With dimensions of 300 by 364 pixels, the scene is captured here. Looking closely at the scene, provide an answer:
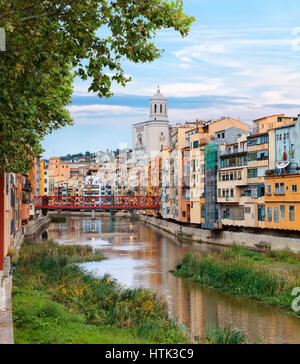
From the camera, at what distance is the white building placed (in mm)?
189125

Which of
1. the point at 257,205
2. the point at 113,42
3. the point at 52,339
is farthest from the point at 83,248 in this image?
the point at 113,42

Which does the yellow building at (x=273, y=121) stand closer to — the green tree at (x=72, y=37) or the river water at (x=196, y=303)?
the river water at (x=196, y=303)

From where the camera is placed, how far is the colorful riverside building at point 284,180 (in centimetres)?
4091

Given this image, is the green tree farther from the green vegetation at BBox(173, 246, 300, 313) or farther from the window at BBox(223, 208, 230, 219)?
the window at BBox(223, 208, 230, 219)

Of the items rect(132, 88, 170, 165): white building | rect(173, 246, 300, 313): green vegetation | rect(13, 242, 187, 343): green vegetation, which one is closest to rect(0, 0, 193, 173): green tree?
rect(13, 242, 187, 343): green vegetation

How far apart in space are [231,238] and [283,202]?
9.86 m

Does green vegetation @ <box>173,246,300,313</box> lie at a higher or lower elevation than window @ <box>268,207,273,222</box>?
lower

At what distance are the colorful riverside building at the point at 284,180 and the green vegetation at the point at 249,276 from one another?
547 centimetres

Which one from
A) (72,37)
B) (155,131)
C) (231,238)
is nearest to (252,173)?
(231,238)

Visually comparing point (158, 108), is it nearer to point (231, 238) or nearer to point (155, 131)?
point (155, 131)

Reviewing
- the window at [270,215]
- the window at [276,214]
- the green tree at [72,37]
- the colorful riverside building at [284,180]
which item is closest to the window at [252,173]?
the colorful riverside building at [284,180]

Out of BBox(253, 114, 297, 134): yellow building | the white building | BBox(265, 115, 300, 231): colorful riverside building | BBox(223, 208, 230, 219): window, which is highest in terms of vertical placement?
the white building

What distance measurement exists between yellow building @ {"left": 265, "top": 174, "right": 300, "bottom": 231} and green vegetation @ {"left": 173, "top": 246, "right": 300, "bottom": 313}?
197 inches

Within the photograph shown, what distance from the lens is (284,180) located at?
42219mm
